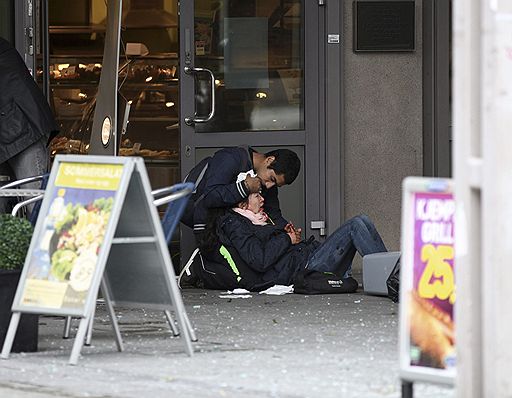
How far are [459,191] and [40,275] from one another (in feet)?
7.58

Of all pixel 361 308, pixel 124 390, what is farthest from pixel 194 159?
pixel 124 390

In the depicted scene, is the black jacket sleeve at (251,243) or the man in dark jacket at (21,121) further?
the black jacket sleeve at (251,243)

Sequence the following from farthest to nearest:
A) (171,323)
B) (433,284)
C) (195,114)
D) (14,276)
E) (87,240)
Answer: (195,114)
(171,323)
(14,276)
(87,240)
(433,284)

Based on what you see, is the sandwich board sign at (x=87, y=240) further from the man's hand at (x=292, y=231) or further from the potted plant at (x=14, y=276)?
the man's hand at (x=292, y=231)

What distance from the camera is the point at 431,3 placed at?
9969 millimetres

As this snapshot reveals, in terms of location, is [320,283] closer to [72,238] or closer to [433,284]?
[72,238]

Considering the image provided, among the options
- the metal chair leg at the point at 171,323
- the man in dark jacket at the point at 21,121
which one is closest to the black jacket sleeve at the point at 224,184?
the man in dark jacket at the point at 21,121

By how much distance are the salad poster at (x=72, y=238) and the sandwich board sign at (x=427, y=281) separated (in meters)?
1.73

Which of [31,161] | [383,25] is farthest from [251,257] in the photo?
[383,25]

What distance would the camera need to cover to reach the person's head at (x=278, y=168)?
9.30m

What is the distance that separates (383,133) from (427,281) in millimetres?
5441

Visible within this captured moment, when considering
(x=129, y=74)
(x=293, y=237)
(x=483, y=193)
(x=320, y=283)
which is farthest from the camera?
(x=129, y=74)

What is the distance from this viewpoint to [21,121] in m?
8.80

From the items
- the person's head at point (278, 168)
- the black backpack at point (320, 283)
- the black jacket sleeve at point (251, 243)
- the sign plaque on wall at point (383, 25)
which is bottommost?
the black backpack at point (320, 283)
